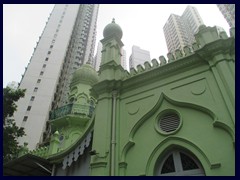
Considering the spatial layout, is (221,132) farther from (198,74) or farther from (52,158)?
(52,158)

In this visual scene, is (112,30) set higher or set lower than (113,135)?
higher

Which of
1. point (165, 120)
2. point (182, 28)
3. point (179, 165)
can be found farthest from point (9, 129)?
point (182, 28)

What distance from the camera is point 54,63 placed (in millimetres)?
39906

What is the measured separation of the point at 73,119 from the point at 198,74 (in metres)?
8.87

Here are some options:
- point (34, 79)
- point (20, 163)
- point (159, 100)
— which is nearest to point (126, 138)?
point (159, 100)

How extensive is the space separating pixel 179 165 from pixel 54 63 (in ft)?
122

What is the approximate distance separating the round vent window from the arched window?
27.5 inches

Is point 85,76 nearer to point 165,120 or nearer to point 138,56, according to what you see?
point 165,120

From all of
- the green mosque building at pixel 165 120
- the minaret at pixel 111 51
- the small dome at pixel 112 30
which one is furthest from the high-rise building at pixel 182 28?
the green mosque building at pixel 165 120

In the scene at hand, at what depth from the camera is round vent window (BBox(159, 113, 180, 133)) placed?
A: 22.0 ft

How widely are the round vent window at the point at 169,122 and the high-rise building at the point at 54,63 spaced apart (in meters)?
22.5

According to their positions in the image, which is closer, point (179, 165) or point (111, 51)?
point (179, 165)

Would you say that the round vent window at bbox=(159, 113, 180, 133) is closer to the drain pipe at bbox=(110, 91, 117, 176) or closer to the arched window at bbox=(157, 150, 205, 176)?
the arched window at bbox=(157, 150, 205, 176)

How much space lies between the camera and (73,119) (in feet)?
44.5
